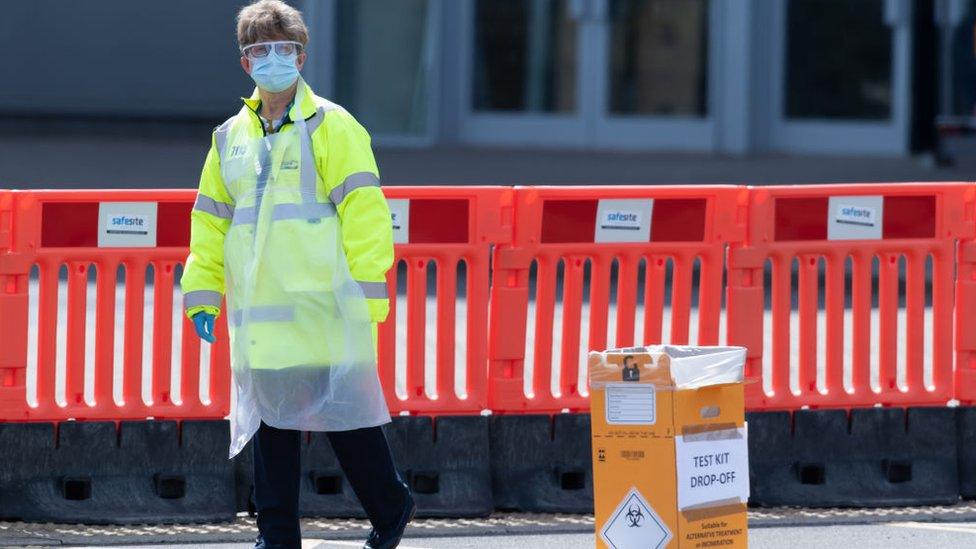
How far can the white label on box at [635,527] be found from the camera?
5582 millimetres

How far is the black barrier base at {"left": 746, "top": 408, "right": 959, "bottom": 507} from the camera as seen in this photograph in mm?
7277

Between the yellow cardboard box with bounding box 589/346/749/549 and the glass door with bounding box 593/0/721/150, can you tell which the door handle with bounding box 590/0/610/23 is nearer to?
the glass door with bounding box 593/0/721/150

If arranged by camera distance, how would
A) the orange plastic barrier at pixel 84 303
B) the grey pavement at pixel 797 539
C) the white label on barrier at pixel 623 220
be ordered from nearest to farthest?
1. the grey pavement at pixel 797 539
2. the orange plastic barrier at pixel 84 303
3. the white label on barrier at pixel 623 220

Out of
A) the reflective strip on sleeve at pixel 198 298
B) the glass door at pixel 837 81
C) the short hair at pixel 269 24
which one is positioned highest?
the glass door at pixel 837 81

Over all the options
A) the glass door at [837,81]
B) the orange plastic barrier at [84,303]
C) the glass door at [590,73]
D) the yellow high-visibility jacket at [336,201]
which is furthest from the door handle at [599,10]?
the yellow high-visibility jacket at [336,201]

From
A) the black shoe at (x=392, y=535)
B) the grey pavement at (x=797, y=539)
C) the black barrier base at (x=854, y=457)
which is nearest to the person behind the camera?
the black shoe at (x=392, y=535)

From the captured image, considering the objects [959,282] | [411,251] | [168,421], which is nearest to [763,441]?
[959,282]

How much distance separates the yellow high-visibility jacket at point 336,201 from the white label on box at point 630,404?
733 millimetres

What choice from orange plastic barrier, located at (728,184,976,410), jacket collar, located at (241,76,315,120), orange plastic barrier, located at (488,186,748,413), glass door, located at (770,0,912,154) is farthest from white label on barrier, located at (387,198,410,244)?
glass door, located at (770,0,912,154)

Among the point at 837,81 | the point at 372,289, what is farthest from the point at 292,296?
the point at 837,81

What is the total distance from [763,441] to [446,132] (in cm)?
1464

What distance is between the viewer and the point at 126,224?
697 centimetres

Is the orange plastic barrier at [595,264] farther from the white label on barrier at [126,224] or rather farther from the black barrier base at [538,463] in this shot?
the white label on barrier at [126,224]

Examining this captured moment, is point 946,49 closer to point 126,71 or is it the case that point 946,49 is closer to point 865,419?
point 126,71
